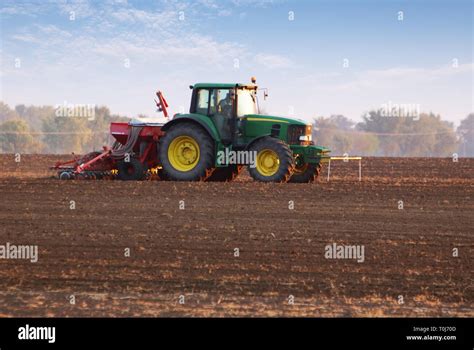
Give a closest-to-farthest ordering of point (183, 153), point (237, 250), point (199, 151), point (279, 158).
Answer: point (237, 250), point (279, 158), point (199, 151), point (183, 153)

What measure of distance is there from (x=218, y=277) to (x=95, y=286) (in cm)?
134

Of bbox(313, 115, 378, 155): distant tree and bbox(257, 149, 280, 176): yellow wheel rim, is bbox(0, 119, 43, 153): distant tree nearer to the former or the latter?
bbox(313, 115, 378, 155): distant tree

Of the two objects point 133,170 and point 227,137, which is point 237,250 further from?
point 133,170

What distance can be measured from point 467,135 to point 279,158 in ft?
276

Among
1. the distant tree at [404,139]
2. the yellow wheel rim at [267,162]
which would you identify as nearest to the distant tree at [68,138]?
the distant tree at [404,139]

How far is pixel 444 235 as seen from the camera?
11.3m

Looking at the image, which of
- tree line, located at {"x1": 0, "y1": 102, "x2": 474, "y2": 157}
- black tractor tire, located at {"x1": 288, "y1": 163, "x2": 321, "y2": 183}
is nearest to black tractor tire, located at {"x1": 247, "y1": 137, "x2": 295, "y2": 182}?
black tractor tire, located at {"x1": 288, "y1": 163, "x2": 321, "y2": 183}

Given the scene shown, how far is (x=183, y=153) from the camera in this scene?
58.0 feet

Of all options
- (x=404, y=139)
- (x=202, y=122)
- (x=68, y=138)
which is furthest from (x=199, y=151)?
(x=404, y=139)

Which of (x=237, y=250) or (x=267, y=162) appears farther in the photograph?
(x=267, y=162)

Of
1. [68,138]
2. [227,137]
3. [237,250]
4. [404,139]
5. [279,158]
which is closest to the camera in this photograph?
[237,250]
